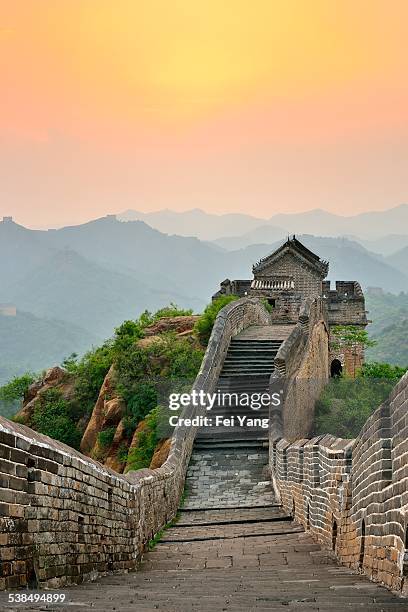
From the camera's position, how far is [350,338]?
131 ft

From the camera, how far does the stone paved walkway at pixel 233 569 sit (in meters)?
6.09

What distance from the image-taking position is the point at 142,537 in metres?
12.2

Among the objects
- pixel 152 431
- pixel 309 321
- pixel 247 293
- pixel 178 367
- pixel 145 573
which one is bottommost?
pixel 145 573

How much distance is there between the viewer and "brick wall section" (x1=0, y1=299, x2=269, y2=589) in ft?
20.8

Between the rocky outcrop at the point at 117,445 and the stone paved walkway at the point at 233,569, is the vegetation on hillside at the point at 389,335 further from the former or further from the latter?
the stone paved walkway at the point at 233,569

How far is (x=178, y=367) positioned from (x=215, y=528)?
326 inches

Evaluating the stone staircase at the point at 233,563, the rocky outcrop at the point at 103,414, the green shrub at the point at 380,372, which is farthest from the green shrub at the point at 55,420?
the green shrub at the point at 380,372

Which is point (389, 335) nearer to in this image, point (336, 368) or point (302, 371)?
point (336, 368)

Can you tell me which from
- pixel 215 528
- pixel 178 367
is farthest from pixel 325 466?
pixel 178 367

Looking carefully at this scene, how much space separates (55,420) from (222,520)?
11.0 meters

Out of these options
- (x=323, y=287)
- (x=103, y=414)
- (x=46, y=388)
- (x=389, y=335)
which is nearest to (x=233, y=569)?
(x=103, y=414)

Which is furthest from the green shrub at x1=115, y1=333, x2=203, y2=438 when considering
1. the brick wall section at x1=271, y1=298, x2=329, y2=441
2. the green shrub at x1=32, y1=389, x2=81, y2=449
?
the green shrub at x1=32, y1=389, x2=81, y2=449

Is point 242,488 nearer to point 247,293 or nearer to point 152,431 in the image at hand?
point 152,431

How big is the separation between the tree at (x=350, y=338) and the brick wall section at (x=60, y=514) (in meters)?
27.6
